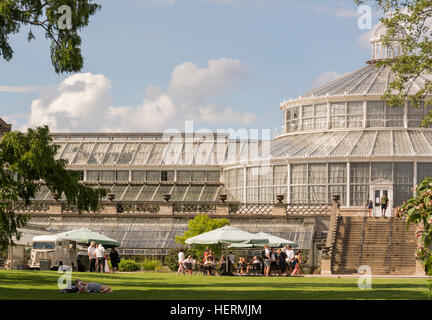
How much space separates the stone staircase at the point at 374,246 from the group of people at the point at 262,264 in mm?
2804

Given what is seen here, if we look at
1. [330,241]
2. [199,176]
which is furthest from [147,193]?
[330,241]

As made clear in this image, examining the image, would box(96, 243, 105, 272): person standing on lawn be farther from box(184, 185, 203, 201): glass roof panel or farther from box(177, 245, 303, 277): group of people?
box(184, 185, 203, 201): glass roof panel

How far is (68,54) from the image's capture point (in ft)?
84.7

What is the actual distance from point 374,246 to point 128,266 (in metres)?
13.2

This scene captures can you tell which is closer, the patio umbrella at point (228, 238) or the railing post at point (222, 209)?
the patio umbrella at point (228, 238)

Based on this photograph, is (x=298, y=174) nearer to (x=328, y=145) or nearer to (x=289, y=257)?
(x=328, y=145)

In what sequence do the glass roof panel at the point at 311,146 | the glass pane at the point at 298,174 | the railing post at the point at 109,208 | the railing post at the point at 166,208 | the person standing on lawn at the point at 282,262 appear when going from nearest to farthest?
the person standing on lawn at the point at 282,262 → the railing post at the point at 166,208 → the railing post at the point at 109,208 → the glass pane at the point at 298,174 → the glass roof panel at the point at 311,146

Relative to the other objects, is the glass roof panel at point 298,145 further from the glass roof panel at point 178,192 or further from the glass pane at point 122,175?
the glass pane at point 122,175

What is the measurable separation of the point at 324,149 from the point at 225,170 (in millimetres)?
9045

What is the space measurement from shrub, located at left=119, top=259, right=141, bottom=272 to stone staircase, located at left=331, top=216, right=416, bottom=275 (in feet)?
35.0

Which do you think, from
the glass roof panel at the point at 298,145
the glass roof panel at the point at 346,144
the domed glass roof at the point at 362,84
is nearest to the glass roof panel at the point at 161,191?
the glass roof panel at the point at 298,145

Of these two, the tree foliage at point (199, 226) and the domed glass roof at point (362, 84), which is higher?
the domed glass roof at point (362, 84)

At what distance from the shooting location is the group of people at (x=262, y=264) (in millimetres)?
41812
